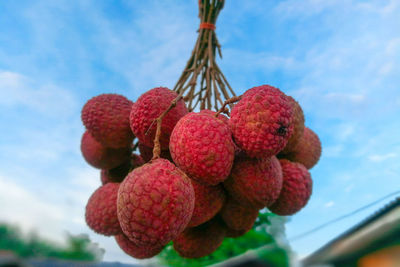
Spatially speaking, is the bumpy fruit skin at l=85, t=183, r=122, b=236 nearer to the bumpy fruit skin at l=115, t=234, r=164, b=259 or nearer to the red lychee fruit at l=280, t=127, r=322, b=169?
the bumpy fruit skin at l=115, t=234, r=164, b=259

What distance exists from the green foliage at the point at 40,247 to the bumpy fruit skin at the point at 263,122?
1.26 ft

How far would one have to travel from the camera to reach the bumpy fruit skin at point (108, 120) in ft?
2.82

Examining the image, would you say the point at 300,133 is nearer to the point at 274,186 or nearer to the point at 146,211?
the point at 274,186

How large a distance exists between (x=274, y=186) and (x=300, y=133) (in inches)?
8.5

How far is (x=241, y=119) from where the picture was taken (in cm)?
69

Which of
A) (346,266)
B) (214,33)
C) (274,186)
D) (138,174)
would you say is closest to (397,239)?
(346,266)

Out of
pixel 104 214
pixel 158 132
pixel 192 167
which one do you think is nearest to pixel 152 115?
pixel 158 132

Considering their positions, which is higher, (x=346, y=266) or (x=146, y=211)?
(x=146, y=211)

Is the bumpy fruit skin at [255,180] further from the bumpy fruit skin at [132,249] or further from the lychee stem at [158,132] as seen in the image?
the bumpy fruit skin at [132,249]

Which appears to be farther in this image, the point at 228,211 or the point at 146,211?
the point at 228,211

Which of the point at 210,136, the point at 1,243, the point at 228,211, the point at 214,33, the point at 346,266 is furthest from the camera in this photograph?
the point at 214,33

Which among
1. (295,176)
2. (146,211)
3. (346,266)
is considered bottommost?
(346,266)

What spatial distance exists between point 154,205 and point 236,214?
35 cm

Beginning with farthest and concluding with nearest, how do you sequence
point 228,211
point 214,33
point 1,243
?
point 214,33, point 228,211, point 1,243
